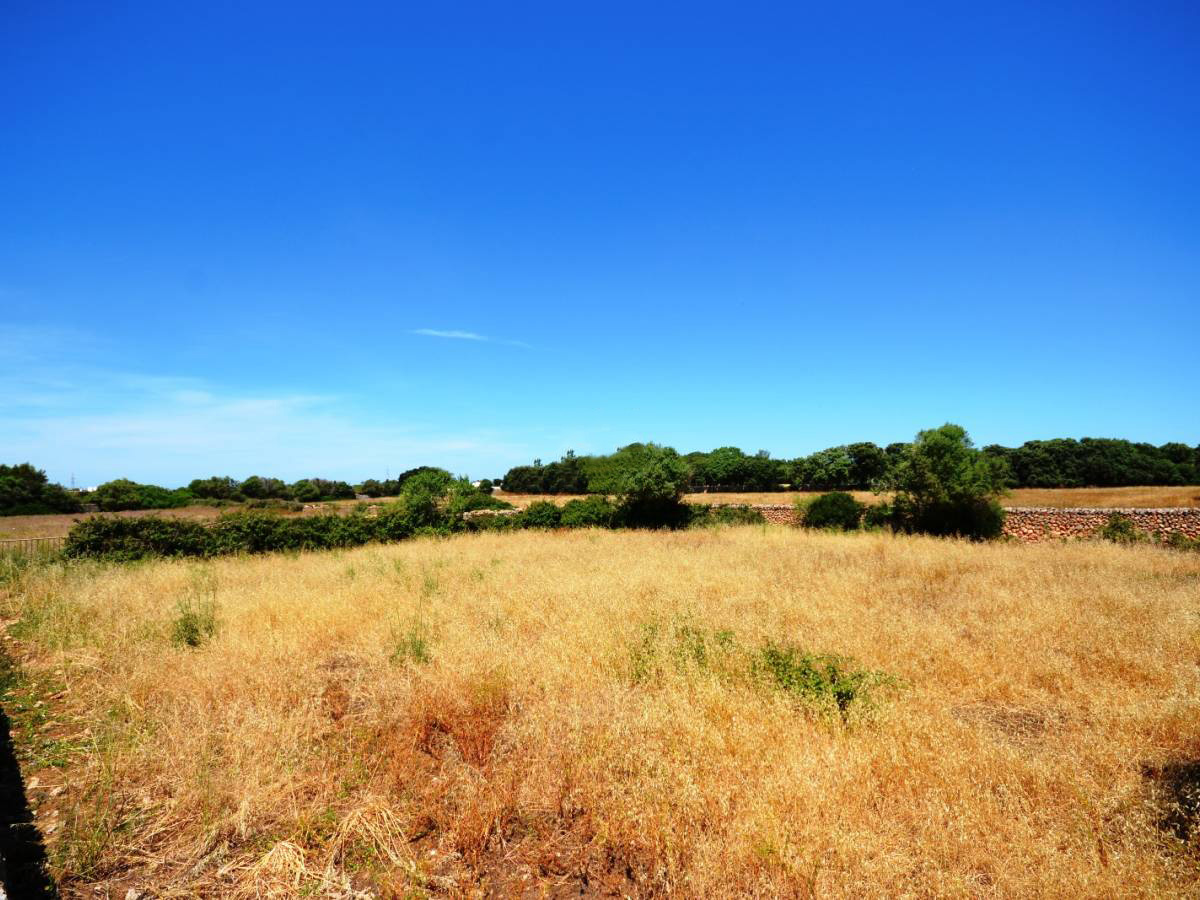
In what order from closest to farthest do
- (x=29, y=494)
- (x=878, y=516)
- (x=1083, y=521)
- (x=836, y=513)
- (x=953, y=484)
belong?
1. (x=953, y=484)
2. (x=1083, y=521)
3. (x=878, y=516)
4. (x=836, y=513)
5. (x=29, y=494)

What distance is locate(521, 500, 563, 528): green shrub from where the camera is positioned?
83.0 feet

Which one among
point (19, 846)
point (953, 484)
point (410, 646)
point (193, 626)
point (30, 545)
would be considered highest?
point (953, 484)

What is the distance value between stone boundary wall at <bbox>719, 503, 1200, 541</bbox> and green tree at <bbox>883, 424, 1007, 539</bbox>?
1811 mm

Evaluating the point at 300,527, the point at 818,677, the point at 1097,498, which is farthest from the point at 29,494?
the point at 1097,498

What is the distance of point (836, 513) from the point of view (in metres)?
24.5

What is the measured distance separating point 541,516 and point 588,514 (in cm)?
251

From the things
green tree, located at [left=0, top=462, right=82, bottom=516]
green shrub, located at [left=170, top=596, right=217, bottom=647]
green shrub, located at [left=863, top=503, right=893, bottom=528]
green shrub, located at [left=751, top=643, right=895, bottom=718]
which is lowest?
green shrub, located at [left=751, top=643, right=895, bottom=718]

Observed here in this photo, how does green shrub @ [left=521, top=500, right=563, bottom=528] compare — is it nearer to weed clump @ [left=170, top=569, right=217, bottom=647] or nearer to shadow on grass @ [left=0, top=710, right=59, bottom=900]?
weed clump @ [left=170, top=569, right=217, bottom=647]

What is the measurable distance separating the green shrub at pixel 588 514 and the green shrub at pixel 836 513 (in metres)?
9.40

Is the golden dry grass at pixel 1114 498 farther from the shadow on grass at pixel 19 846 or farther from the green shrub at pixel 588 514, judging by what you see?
the shadow on grass at pixel 19 846

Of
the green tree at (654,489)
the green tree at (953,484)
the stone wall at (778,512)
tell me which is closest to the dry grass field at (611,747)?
the green tree at (953,484)

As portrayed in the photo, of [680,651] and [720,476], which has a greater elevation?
[720,476]

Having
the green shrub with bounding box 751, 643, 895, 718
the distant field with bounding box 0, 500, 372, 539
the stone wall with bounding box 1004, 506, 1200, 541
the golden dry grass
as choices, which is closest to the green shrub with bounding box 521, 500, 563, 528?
the distant field with bounding box 0, 500, 372, 539

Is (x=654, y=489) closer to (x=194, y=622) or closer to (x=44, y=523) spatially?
(x=194, y=622)
